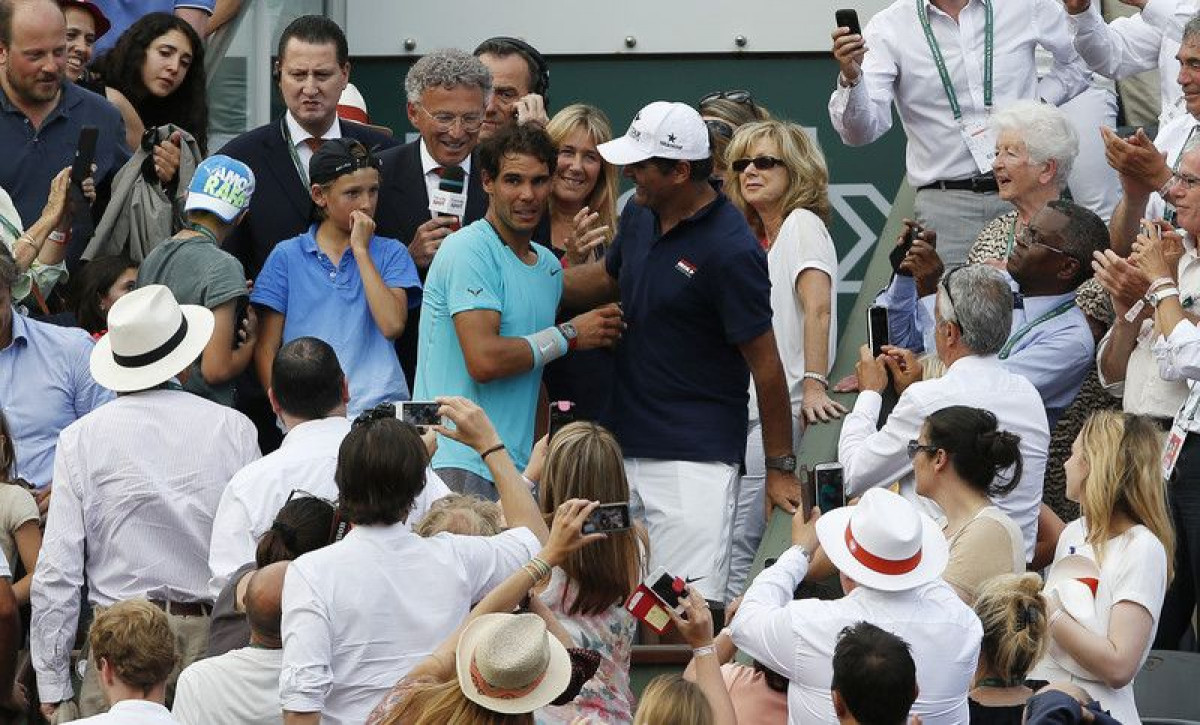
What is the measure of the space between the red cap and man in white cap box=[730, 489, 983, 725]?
5445 mm

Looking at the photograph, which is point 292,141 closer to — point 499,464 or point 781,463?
point 781,463

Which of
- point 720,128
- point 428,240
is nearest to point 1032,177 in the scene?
point 720,128

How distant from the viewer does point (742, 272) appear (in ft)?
26.4

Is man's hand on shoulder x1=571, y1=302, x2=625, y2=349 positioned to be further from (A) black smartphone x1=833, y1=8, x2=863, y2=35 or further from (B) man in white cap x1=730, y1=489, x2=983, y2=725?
(B) man in white cap x1=730, y1=489, x2=983, y2=725

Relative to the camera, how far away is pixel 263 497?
274 inches

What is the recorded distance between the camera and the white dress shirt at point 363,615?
5.92 m

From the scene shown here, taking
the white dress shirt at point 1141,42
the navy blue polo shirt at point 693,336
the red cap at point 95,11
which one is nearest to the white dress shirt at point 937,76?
the white dress shirt at point 1141,42

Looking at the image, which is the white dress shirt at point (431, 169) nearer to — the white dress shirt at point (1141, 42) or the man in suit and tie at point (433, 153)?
the man in suit and tie at point (433, 153)

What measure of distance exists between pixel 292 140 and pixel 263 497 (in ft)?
9.37

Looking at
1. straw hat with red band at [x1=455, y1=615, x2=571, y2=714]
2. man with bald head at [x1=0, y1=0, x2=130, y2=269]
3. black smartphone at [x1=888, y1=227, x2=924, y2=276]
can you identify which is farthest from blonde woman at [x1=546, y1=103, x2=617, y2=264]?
straw hat with red band at [x1=455, y1=615, x2=571, y2=714]

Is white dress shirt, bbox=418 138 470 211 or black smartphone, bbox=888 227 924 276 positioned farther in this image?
white dress shirt, bbox=418 138 470 211

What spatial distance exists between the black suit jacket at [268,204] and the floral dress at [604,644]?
3.06 m

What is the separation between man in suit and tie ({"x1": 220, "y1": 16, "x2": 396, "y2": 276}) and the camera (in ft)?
30.4

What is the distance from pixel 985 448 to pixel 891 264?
2.95 m
